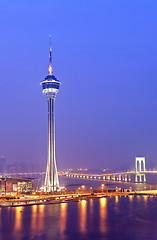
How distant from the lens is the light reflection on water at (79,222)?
38.3 meters

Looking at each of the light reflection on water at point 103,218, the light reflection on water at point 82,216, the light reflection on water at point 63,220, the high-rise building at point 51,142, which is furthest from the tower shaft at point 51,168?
the light reflection on water at point 103,218

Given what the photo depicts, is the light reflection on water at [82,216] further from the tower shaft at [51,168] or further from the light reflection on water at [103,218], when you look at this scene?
the tower shaft at [51,168]

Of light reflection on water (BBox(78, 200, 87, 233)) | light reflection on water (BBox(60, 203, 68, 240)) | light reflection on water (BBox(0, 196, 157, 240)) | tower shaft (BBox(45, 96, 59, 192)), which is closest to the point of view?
light reflection on water (BBox(0, 196, 157, 240))

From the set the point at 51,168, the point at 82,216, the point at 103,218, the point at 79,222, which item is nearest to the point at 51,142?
the point at 51,168

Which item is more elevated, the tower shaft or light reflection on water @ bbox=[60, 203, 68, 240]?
the tower shaft

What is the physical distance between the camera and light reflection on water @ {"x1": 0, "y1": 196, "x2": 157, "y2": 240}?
3829 cm

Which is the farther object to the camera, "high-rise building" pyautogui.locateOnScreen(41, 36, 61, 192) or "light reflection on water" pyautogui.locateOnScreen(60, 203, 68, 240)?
"high-rise building" pyautogui.locateOnScreen(41, 36, 61, 192)

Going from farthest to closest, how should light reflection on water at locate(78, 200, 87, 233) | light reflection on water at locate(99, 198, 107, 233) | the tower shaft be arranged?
the tower shaft → light reflection on water at locate(78, 200, 87, 233) → light reflection on water at locate(99, 198, 107, 233)

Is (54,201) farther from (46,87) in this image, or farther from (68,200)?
(46,87)

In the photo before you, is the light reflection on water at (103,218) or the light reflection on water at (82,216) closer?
the light reflection on water at (103,218)

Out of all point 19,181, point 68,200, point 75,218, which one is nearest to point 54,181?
point 19,181

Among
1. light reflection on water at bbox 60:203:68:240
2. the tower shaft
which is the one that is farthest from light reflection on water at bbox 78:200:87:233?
the tower shaft

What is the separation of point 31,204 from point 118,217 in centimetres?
1954

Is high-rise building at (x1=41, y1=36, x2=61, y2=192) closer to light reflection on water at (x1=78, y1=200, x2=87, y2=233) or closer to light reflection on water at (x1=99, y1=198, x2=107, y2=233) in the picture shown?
light reflection on water at (x1=78, y1=200, x2=87, y2=233)
